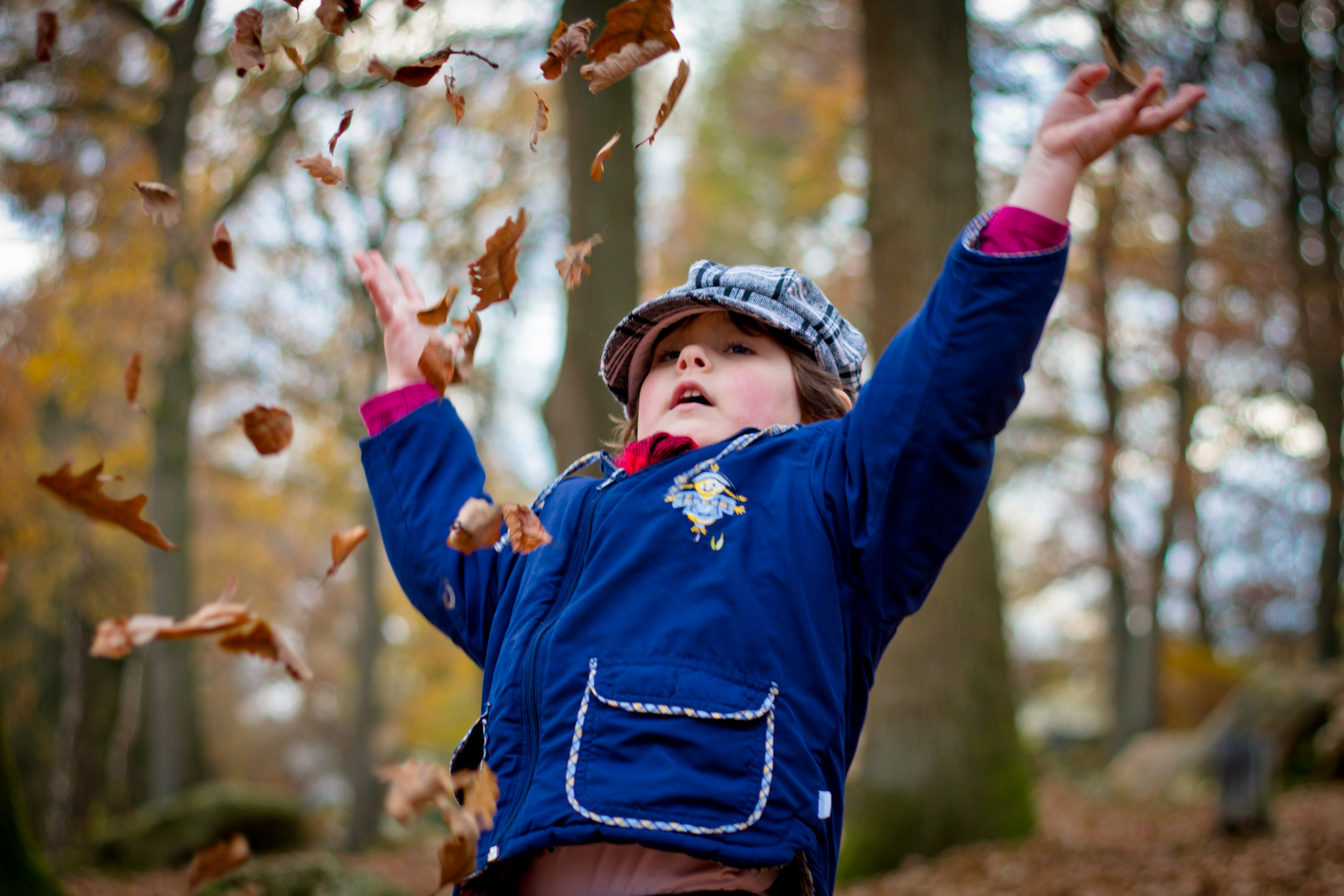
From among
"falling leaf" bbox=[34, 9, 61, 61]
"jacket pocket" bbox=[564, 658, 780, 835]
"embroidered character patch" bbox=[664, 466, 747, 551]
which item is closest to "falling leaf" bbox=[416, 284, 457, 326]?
"embroidered character patch" bbox=[664, 466, 747, 551]

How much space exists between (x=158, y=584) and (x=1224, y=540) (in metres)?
13.5

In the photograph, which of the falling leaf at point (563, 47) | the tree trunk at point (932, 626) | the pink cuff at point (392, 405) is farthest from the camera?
the tree trunk at point (932, 626)

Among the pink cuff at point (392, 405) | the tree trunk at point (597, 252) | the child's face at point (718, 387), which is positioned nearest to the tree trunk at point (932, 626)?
the tree trunk at point (597, 252)

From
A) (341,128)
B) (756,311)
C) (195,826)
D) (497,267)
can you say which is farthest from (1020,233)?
(195,826)

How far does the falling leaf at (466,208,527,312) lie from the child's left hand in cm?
78

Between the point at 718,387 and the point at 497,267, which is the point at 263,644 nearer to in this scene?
the point at 497,267

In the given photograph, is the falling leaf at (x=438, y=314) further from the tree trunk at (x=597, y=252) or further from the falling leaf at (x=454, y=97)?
the tree trunk at (x=597, y=252)

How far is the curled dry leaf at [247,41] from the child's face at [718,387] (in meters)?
0.90

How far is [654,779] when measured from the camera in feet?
4.89

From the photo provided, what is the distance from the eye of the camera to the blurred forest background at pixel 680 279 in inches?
221

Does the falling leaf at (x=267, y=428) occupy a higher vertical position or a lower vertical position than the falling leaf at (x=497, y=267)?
lower

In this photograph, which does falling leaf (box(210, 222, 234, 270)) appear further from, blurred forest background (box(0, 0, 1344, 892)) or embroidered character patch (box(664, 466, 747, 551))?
blurred forest background (box(0, 0, 1344, 892))

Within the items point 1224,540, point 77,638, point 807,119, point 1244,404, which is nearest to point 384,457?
point 77,638

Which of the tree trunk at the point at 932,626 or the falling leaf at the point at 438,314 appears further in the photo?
the tree trunk at the point at 932,626
